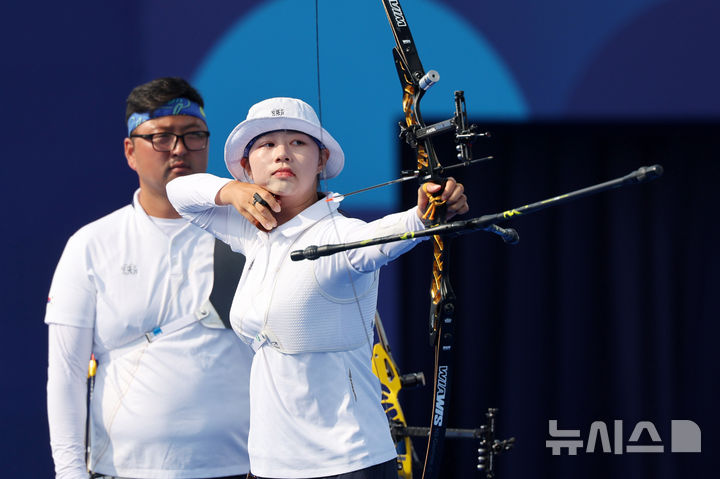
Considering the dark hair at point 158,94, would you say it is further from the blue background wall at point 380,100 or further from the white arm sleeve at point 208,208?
the blue background wall at point 380,100

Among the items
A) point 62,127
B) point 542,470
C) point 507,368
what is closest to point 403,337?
point 507,368

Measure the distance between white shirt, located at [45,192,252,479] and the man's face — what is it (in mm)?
169

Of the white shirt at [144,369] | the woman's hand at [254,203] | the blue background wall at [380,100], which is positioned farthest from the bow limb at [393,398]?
the blue background wall at [380,100]

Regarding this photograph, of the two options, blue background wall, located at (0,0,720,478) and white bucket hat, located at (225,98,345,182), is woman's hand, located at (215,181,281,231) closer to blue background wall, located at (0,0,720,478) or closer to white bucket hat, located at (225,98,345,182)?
white bucket hat, located at (225,98,345,182)

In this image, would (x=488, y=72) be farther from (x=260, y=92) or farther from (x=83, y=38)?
(x=83, y=38)

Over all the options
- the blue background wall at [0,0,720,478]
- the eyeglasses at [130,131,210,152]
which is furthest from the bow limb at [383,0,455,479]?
the blue background wall at [0,0,720,478]

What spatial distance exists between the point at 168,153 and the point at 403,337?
1.51 m

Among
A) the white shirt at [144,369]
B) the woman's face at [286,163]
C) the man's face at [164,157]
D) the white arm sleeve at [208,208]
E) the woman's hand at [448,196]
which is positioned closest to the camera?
the woman's hand at [448,196]

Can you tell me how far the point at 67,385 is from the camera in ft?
7.46

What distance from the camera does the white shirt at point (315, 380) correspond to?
1.60 m

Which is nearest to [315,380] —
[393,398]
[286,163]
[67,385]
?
[286,163]

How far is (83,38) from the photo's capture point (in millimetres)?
3418

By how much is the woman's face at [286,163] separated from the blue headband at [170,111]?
691mm

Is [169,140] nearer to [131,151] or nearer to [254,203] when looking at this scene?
[131,151]
